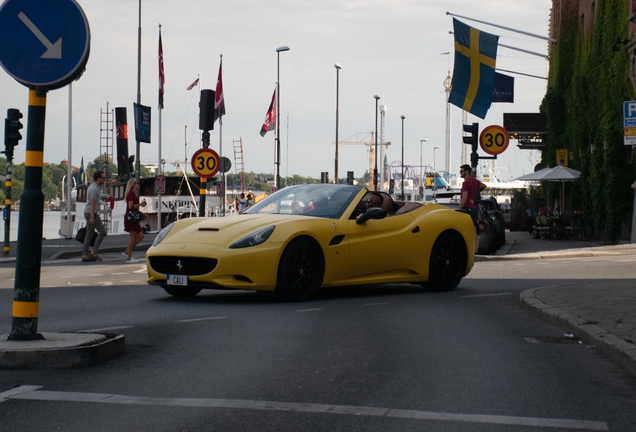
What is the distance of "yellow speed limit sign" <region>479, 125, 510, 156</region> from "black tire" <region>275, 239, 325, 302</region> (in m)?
12.7

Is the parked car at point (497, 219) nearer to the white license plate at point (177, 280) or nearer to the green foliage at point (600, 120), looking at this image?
the green foliage at point (600, 120)

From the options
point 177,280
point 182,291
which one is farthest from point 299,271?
point 182,291

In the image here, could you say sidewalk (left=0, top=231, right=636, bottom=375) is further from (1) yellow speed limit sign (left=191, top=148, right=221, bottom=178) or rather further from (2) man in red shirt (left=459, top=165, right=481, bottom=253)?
(1) yellow speed limit sign (left=191, top=148, right=221, bottom=178)

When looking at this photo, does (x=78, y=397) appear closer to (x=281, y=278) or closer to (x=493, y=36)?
(x=281, y=278)

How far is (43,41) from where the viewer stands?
6828mm

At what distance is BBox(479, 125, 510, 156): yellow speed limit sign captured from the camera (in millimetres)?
23234

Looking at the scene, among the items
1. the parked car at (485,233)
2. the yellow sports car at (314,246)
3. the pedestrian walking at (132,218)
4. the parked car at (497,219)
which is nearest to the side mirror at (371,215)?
the yellow sports car at (314,246)

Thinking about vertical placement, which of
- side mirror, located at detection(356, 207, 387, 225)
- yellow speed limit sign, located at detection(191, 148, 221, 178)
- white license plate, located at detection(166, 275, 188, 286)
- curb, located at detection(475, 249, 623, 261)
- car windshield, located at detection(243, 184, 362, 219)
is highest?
yellow speed limit sign, located at detection(191, 148, 221, 178)

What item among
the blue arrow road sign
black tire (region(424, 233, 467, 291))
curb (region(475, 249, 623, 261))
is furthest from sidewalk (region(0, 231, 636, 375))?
curb (region(475, 249, 623, 261))

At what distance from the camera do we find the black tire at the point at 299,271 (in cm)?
1095

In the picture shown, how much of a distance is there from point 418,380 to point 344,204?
593 cm

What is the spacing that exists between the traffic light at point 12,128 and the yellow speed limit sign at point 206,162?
5159 mm

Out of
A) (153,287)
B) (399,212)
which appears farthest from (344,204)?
(153,287)

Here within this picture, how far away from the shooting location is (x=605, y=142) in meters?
30.2
